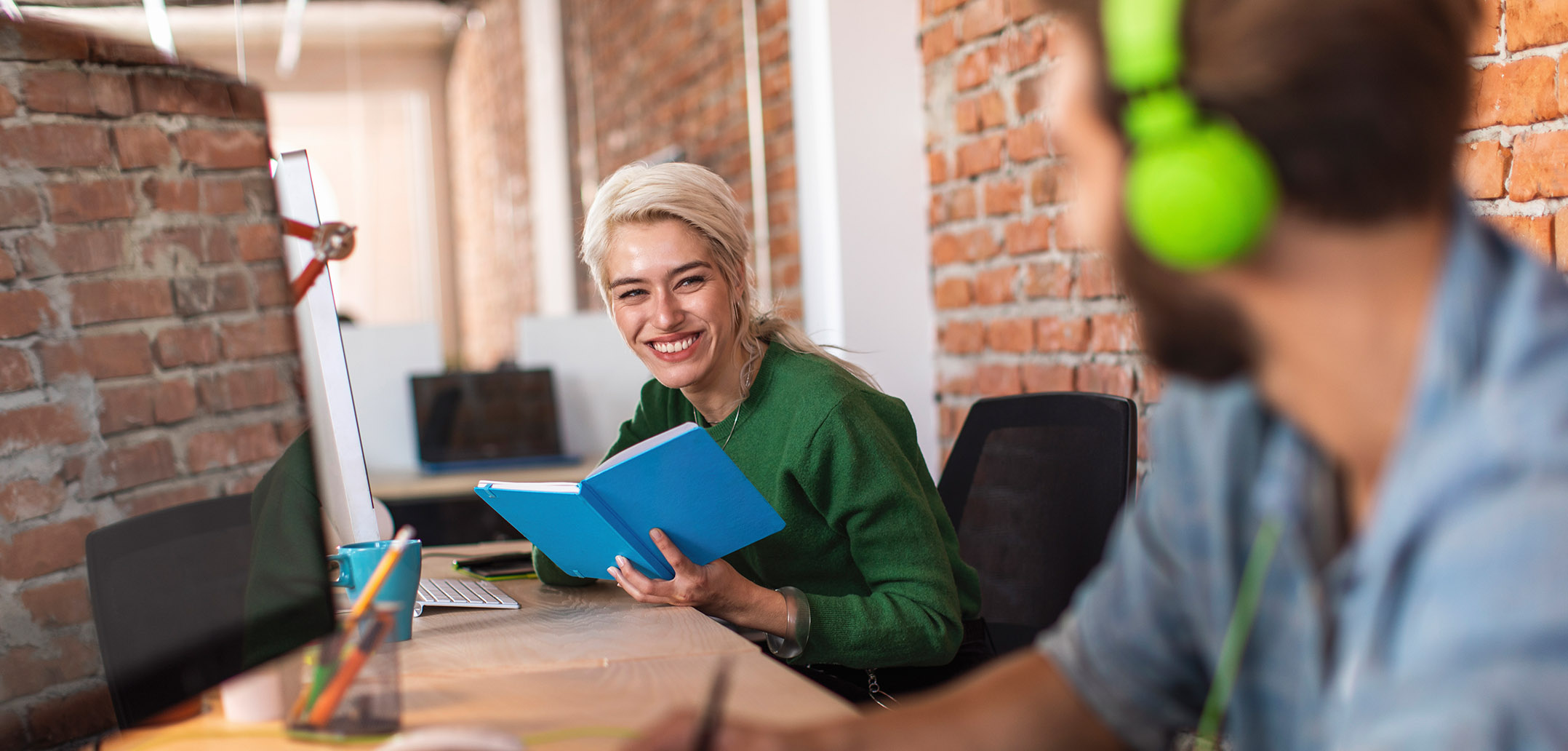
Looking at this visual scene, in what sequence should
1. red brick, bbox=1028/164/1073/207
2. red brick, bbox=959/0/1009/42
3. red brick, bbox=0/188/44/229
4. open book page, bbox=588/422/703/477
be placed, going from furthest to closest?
1. red brick, bbox=959/0/1009/42
2. red brick, bbox=1028/164/1073/207
3. open book page, bbox=588/422/703/477
4. red brick, bbox=0/188/44/229

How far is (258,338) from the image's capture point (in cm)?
91

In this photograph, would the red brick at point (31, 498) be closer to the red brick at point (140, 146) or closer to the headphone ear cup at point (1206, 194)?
the red brick at point (140, 146)

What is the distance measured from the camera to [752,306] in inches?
71.9

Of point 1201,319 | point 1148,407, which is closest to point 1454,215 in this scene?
point 1201,319

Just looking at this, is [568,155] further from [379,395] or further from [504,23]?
[379,395]

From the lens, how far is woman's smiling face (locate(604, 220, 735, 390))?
5.60ft

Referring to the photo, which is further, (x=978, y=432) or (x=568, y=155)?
(x=568, y=155)

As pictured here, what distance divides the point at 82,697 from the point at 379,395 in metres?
2.40

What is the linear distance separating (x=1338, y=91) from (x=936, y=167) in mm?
2056

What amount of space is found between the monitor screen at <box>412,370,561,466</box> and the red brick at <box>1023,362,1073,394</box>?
1.35 m

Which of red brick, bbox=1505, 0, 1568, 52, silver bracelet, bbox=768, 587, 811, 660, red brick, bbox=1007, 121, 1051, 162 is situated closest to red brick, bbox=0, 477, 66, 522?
silver bracelet, bbox=768, 587, 811, 660

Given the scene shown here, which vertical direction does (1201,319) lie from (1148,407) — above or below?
above

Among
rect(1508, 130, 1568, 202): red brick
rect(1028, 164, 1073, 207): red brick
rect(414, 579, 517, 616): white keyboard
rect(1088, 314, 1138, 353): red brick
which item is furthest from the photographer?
rect(1028, 164, 1073, 207): red brick

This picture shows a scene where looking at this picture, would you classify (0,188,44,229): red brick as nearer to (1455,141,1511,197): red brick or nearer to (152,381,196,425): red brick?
(152,381,196,425): red brick
